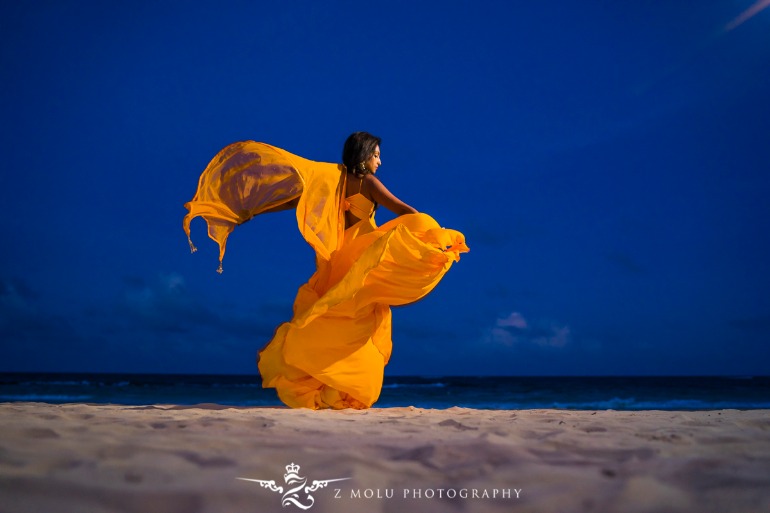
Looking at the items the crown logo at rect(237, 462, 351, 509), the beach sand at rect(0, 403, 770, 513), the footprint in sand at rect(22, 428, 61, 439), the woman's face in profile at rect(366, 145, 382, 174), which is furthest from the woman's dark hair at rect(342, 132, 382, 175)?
the crown logo at rect(237, 462, 351, 509)

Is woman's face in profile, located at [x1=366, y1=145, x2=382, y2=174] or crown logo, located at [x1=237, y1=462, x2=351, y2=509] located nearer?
crown logo, located at [x1=237, y1=462, x2=351, y2=509]

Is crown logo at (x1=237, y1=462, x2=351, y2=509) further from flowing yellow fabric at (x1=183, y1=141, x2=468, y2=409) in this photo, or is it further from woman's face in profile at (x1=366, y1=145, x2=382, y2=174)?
woman's face in profile at (x1=366, y1=145, x2=382, y2=174)

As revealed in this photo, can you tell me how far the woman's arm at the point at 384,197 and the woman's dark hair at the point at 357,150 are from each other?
4.7 inches

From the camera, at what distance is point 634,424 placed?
11.8 feet

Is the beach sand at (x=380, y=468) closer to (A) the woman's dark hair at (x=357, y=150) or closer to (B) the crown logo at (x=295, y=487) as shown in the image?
(B) the crown logo at (x=295, y=487)

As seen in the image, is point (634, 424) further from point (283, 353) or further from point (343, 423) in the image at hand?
point (283, 353)

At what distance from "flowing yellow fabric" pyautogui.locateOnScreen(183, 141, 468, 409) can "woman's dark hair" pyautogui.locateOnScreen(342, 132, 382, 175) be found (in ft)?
0.39

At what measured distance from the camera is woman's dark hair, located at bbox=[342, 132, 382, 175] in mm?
5379

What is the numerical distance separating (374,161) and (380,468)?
3.63m

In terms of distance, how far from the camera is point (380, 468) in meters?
2.25

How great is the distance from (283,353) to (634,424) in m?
2.89

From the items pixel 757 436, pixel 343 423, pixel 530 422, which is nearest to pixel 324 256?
pixel 343 423

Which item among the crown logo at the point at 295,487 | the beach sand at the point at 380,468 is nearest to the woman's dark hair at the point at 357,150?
the beach sand at the point at 380,468

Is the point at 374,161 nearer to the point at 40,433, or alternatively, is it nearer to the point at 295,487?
the point at 40,433
